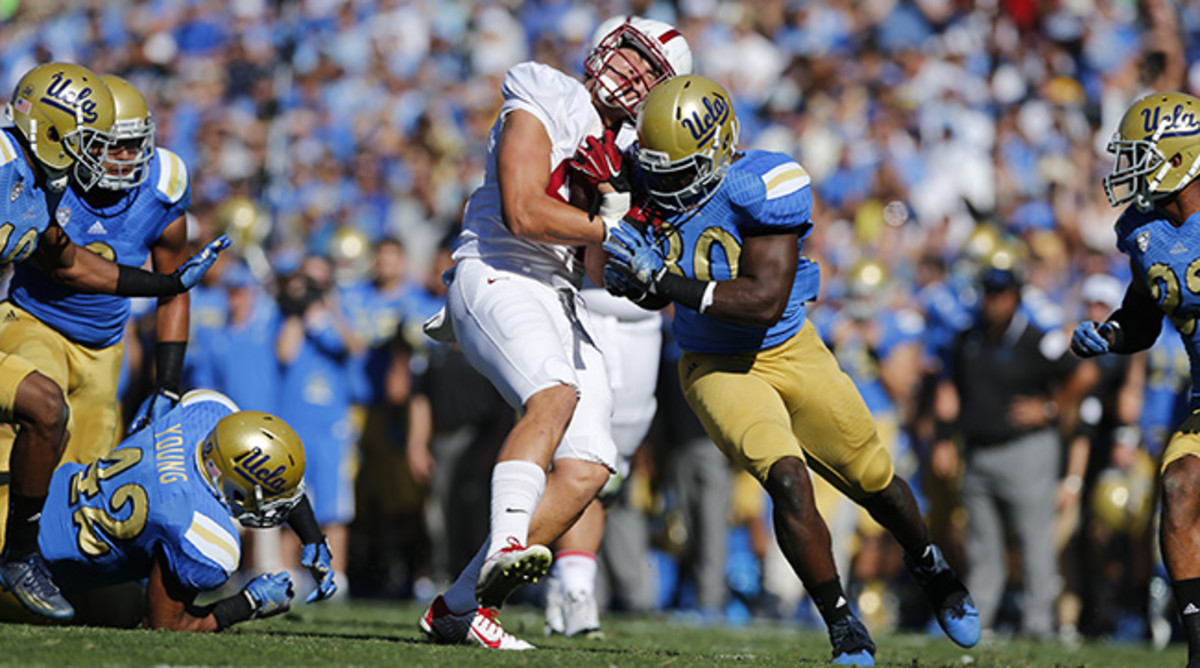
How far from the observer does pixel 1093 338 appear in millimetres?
5613

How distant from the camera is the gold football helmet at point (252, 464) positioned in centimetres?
531

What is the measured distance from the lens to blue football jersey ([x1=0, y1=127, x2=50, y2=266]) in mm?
5645

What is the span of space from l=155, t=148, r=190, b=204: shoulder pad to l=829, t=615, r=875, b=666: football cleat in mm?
2964

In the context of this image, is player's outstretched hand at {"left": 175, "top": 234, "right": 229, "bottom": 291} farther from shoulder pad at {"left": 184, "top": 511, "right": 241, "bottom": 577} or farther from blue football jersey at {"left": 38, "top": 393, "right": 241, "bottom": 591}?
shoulder pad at {"left": 184, "top": 511, "right": 241, "bottom": 577}

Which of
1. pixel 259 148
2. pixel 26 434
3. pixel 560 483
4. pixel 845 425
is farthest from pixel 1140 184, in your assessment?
pixel 259 148

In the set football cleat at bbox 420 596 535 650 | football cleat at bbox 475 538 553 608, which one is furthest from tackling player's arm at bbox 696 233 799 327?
football cleat at bbox 420 596 535 650

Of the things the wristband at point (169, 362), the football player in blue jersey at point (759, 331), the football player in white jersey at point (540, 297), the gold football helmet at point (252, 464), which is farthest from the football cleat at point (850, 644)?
the wristband at point (169, 362)

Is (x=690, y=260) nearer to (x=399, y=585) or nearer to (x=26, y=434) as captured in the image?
(x=26, y=434)

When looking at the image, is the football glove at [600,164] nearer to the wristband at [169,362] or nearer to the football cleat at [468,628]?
the football cleat at [468,628]

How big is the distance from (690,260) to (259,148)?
34.2 ft

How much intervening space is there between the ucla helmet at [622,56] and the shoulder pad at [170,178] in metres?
1.69

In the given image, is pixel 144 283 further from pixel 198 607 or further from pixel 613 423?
pixel 613 423

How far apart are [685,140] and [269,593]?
2014 millimetres

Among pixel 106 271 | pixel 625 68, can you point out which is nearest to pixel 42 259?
pixel 106 271
